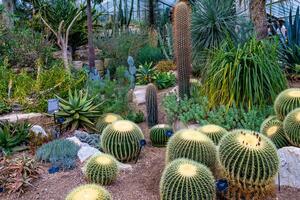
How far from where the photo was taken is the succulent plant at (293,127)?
11.7 ft

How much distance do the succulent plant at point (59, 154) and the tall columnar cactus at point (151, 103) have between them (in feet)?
5.49

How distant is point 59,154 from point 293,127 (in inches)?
97.5

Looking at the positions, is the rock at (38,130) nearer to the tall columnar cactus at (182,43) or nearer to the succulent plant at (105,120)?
the succulent plant at (105,120)

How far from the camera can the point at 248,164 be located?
2.94 metres

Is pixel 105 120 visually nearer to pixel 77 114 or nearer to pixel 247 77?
pixel 77 114

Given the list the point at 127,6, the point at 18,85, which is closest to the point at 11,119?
the point at 18,85

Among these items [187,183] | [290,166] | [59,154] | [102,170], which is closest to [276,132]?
[290,166]

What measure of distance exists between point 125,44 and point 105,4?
736 centimetres

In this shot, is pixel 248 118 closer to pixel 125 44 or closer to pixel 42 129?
pixel 42 129

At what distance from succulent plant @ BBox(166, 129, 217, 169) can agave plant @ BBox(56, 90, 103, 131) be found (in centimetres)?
269

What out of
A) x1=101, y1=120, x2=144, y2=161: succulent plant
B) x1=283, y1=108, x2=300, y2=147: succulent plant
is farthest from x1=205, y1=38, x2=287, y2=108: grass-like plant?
x1=101, y1=120, x2=144, y2=161: succulent plant

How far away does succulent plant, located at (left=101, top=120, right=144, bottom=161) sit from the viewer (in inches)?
163

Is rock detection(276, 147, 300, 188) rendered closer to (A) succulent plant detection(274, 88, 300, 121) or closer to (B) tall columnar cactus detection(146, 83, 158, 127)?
(A) succulent plant detection(274, 88, 300, 121)

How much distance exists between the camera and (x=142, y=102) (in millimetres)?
7707
